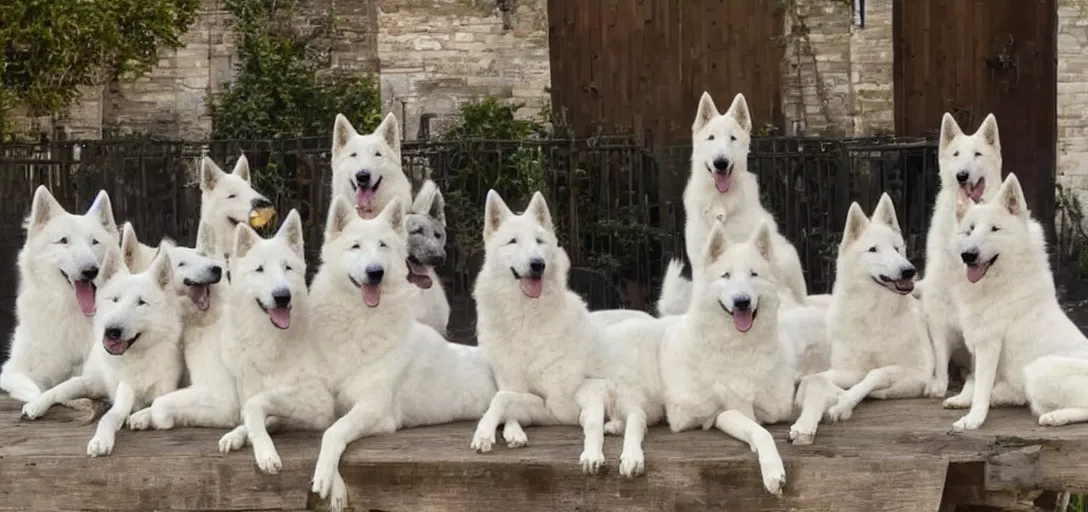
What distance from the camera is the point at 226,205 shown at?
7.85 m

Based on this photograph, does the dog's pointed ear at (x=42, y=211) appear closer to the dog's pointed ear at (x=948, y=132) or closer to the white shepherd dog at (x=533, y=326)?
the white shepherd dog at (x=533, y=326)

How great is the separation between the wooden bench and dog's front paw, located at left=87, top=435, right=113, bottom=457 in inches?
1.4

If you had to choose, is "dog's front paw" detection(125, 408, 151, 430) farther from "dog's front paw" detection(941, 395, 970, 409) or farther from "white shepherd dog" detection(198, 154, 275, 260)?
"dog's front paw" detection(941, 395, 970, 409)

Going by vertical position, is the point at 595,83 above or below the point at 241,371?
above

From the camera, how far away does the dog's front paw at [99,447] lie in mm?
6281

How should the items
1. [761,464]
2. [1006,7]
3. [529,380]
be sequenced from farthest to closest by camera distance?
[1006,7], [529,380], [761,464]

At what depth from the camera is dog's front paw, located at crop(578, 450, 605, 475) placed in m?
5.93

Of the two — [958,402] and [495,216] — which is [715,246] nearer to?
[495,216]

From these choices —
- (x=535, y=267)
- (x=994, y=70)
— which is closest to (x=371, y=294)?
(x=535, y=267)

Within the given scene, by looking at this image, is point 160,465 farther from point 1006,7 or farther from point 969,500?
point 1006,7

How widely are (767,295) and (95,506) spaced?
2869 mm

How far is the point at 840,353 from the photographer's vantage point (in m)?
7.10

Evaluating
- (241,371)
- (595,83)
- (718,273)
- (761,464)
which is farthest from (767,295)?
(595,83)

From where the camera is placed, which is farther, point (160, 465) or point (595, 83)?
point (595, 83)
